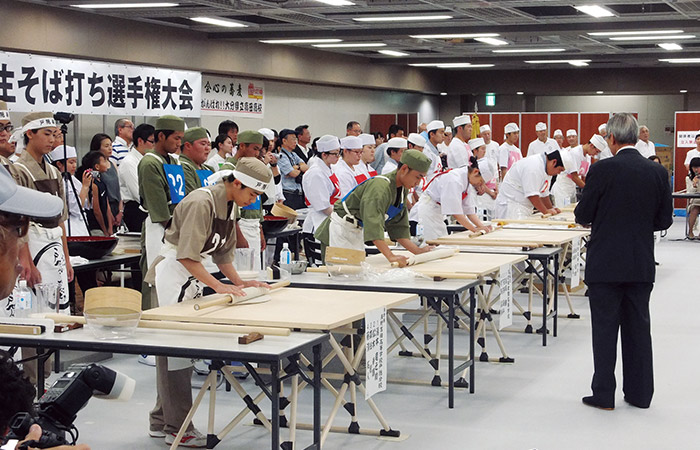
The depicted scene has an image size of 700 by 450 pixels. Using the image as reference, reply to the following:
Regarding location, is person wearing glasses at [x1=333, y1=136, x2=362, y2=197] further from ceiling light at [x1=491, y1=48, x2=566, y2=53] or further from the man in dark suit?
ceiling light at [x1=491, y1=48, x2=566, y2=53]

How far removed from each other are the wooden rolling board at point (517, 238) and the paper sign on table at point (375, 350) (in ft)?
7.93

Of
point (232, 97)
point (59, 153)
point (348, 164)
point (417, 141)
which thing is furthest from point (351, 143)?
point (232, 97)

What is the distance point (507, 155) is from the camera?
1220 centimetres

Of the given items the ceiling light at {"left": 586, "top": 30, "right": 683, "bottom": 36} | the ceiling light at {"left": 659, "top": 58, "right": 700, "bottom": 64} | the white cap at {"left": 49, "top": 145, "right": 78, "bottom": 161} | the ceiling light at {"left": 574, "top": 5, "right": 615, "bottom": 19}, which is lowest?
the white cap at {"left": 49, "top": 145, "right": 78, "bottom": 161}

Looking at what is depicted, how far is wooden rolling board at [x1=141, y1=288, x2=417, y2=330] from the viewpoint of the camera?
11.6ft

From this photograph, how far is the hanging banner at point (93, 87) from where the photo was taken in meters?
8.50

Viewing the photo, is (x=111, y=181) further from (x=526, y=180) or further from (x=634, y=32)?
(x=634, y=32)

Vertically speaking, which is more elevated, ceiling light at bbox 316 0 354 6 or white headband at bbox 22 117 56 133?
ceiling light at bbox 316 0 354 6

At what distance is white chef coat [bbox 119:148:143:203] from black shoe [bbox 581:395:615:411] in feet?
10.7

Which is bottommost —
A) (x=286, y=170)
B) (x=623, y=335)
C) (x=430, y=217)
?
(x=623, y=335)

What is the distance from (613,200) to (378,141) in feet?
32.3

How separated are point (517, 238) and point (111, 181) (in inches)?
123

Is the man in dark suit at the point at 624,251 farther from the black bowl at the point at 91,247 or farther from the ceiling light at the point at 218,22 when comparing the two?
the ceiling light at the point at 218,22

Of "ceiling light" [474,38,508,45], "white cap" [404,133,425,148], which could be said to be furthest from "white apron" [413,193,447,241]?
"ceiling light" [474,38,508,45]
